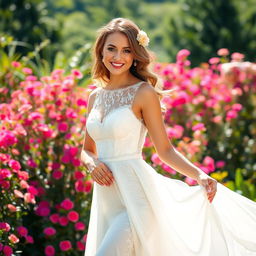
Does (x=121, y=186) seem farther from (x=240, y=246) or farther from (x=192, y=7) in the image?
(x=192, y=7)

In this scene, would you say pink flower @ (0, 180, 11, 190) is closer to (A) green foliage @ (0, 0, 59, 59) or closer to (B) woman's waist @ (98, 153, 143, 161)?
(B) woman's waist @ (98, 153, 143, 161)

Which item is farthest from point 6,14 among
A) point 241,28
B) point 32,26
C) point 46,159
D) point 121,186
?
point 121,186

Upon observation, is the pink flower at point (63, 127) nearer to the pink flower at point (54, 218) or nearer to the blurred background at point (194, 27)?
the pink flower at point (54, 218)

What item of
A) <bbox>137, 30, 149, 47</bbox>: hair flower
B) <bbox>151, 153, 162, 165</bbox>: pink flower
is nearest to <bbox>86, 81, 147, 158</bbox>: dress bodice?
<bbox>137, 30, 149, 47</bbox>: hair flower

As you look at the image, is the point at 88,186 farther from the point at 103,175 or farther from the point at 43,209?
the point at 103,175

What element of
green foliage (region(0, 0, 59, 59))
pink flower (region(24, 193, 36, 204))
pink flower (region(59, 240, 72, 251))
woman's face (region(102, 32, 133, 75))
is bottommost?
pink flower (region(59, 240, 72, 251))

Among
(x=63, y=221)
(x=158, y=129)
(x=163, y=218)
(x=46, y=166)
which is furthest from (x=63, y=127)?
(x=163, y=218)

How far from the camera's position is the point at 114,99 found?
3631 mm

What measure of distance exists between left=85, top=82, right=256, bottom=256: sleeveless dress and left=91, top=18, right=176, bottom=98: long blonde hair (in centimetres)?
17

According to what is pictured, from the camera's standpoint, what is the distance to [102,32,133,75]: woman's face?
360cm

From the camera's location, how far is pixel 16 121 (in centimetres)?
484

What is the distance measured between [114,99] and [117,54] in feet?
0.90

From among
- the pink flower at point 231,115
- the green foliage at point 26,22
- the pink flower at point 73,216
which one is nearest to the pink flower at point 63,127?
the pink flower at point 73,216

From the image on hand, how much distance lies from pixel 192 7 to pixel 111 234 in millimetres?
21804
